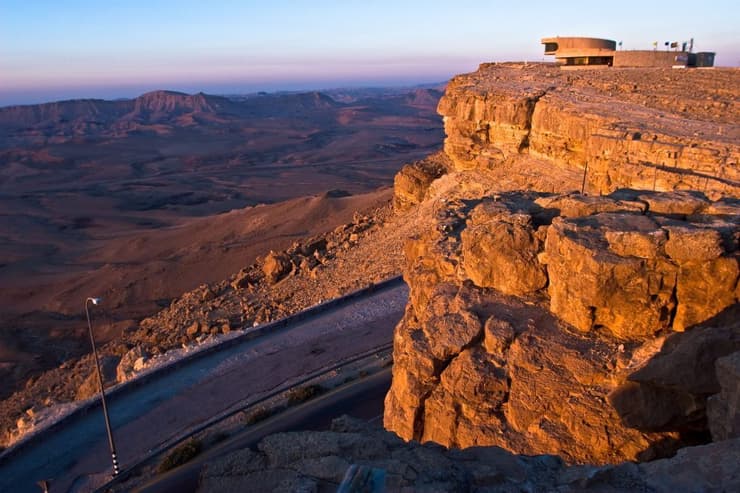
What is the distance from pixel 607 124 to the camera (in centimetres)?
1797

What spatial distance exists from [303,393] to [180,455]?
3.63 metres

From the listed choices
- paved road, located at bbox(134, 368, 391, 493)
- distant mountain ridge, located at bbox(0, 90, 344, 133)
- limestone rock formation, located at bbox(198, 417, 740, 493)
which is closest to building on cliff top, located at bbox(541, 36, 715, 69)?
paved road, located at bbox(134, 368, 391, 493)

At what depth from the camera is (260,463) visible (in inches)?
210

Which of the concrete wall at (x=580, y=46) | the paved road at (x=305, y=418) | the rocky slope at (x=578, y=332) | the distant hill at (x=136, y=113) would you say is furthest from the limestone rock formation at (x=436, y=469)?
the distant hill at (x=136, y=113)

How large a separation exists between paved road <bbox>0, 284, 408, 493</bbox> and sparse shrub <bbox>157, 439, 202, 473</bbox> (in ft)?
4.27

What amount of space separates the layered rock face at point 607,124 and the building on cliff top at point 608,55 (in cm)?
218

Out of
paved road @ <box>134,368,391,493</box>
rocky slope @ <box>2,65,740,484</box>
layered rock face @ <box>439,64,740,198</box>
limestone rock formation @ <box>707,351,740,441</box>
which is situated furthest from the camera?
layered rock face @ <box>439,64,740,198</box>

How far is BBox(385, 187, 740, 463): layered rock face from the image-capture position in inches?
278

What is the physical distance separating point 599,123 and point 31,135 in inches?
5462

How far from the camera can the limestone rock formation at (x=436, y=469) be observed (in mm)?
4707

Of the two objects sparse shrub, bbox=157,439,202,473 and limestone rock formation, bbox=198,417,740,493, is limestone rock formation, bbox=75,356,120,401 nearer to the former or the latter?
sparse shrub, bbox=157,439,202,473

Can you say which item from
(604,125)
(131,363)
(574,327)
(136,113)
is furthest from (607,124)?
(136,113)

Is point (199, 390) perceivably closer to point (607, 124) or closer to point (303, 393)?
point (303, 393)

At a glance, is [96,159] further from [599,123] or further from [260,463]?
[260,463]
